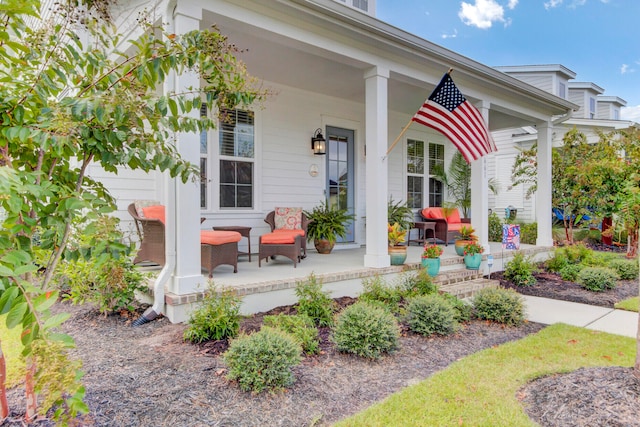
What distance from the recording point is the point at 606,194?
8.11 meters

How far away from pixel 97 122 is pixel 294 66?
14.1 ft

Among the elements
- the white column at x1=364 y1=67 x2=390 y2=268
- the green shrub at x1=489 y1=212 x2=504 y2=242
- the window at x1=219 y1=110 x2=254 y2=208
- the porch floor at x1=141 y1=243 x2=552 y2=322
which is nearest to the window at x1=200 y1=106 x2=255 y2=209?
the window at x1=219 y1=110 x2=254 y2=208

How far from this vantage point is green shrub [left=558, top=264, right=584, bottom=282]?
635 cm

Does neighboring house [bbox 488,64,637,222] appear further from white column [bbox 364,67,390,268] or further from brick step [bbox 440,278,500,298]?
white column [bbox 364,67,390,268]

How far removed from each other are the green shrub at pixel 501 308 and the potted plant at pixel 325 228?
3.02 meters

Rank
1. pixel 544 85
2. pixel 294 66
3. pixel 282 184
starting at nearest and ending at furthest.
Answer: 1. pixel 294 66
2. pixel 282 184
3. pixel 544 85

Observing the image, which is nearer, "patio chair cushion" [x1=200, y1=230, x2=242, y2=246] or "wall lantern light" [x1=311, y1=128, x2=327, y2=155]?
"patio chair cushion" [x1=200, y1=230, x2=242, y2=246]

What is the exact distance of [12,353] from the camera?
3.06m

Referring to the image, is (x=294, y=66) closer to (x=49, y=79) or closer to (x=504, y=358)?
(x=49, y=79)

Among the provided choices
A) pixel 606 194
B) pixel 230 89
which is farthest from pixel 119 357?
pixel 606 194

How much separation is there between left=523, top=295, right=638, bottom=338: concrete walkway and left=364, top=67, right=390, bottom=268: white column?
1834 millimetres

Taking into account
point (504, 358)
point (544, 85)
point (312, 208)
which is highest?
point (544, 85)

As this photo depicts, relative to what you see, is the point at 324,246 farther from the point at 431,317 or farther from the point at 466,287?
the point at 431,317

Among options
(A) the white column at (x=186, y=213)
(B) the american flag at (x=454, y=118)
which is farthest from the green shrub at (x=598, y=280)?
(A) the white column at (x=186, y=213)
